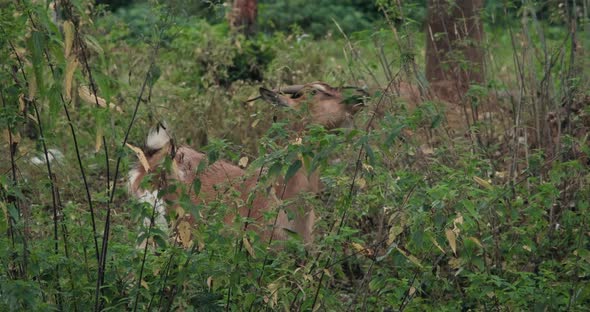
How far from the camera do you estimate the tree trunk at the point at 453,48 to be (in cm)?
788

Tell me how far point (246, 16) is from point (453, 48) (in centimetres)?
503

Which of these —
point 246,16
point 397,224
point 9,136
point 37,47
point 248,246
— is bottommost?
point 246,16

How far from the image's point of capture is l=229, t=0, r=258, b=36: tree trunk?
14.7 metres

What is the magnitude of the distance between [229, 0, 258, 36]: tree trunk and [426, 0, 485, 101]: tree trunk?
4186mm

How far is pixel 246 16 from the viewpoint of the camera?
1480 cm

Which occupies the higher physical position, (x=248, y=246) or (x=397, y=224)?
(x=248, y=246)

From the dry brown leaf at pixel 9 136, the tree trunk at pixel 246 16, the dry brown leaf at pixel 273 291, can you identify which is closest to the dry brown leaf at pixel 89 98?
the dry brown leaf at pixel 9 136

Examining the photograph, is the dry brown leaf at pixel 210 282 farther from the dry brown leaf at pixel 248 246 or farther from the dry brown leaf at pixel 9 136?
the dry brown leaf at pixel 9 136

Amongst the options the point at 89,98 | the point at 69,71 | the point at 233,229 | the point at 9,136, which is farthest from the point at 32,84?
the point at 233,229

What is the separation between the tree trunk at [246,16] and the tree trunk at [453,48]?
419cm

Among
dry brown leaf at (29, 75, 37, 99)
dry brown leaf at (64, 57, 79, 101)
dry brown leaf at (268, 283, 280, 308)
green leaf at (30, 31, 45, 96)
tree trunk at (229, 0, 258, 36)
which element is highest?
green leaf at (30, 31, 45, 96)

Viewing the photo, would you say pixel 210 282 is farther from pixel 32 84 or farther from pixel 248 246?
pixel 32 84

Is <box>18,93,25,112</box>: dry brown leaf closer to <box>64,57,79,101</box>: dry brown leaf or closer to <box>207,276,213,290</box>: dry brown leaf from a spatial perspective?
<box>64,57,79,101</box>: dry brown leaf

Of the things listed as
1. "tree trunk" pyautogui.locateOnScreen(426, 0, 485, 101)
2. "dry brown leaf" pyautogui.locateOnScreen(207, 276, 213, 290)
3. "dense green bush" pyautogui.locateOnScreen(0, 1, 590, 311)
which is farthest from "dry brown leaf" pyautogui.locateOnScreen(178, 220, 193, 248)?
"tree trunk" pyautogui.locateOnScreen(426, 0, 485, 101)
